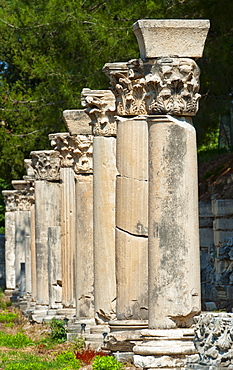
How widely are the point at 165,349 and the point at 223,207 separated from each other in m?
8.78

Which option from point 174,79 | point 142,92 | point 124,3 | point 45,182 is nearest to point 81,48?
point 124,3

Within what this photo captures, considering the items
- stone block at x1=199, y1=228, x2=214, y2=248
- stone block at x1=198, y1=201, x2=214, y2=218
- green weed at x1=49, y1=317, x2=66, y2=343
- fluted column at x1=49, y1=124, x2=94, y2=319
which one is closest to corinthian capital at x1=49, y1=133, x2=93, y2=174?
fluted column at x1=49, y1=124, x2=94, y2=319

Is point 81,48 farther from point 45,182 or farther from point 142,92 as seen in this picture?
point 142,92

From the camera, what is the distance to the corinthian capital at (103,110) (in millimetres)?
13750

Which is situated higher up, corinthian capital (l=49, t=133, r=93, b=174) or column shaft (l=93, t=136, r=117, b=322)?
corinthian capital (l=49, t=133, r=93, b=174)

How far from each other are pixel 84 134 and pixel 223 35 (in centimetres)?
470

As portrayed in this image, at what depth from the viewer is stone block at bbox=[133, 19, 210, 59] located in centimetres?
989

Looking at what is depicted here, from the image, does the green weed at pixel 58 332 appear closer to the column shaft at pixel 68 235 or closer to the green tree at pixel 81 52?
the column shaft at pixel 68 235

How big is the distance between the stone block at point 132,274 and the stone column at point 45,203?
9639mm

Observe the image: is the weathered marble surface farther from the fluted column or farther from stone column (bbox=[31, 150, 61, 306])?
stone column (bbox=[31, 150, 61, 306])

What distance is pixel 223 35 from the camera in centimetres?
1977

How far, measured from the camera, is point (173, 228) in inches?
389

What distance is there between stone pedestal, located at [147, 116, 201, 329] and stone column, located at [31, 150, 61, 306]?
38.3 feet

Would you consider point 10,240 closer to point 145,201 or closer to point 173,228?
point 145,201
